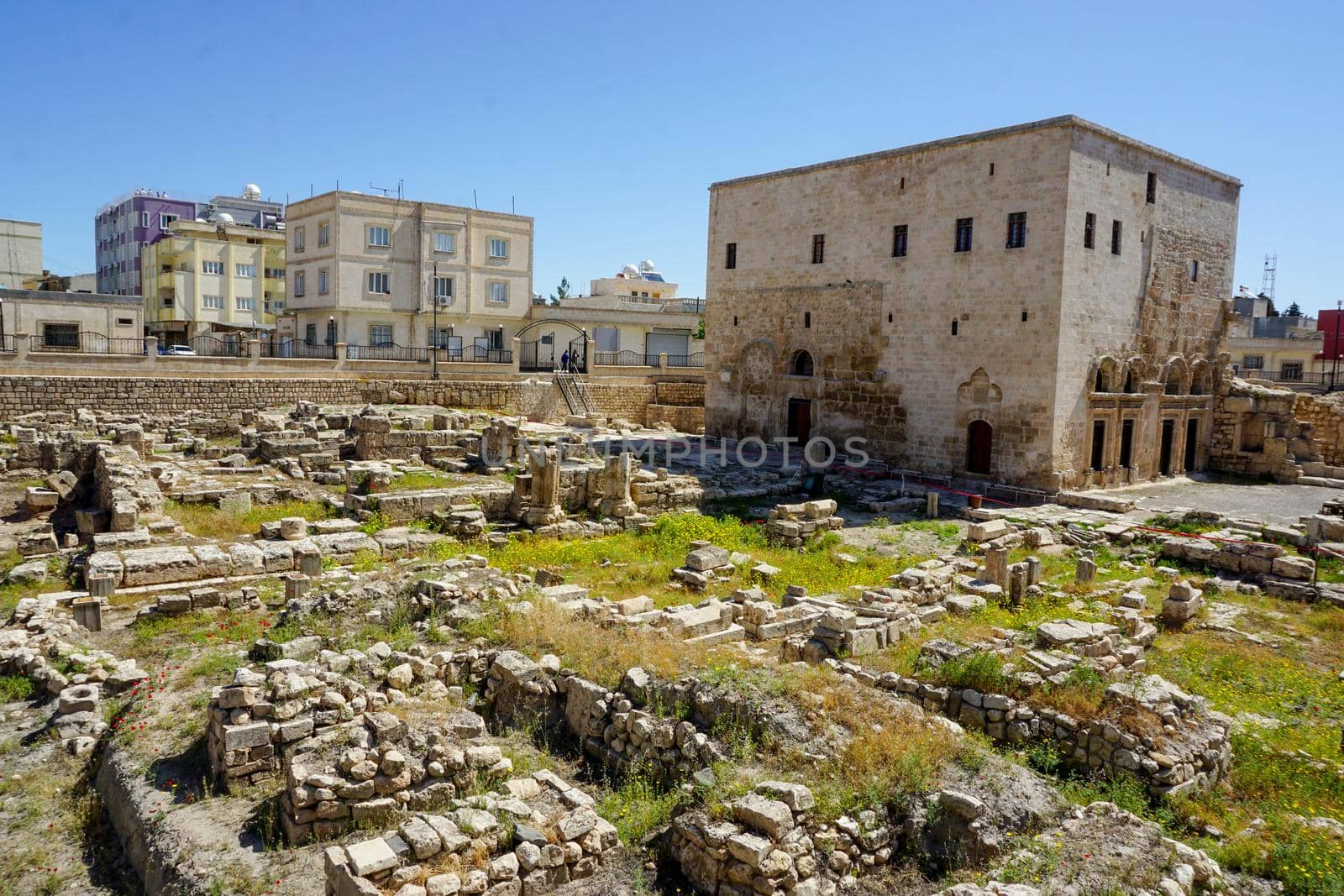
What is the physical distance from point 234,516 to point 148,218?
175 feet

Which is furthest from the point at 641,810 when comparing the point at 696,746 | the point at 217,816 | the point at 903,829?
the point at 217,816

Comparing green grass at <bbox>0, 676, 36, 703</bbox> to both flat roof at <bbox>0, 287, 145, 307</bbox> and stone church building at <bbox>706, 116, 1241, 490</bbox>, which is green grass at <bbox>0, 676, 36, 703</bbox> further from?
flat roof at <bbox>0, 287, 145, 307</bbox>

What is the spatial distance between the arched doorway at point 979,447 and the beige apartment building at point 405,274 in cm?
2351

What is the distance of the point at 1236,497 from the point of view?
24875 millimetres

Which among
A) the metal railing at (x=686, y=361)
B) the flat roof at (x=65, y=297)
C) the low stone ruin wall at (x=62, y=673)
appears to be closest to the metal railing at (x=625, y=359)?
the metal railing at (x=686, y=361)

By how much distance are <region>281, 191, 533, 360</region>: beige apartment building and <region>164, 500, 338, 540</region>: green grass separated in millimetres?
23211

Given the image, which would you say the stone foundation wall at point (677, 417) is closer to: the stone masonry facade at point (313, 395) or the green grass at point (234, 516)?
the stone masonry facade at point (313, 395)

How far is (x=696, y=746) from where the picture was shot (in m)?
7.92

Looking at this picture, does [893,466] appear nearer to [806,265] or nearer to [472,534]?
[806,265]

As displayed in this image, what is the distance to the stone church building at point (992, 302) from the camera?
2364 cm

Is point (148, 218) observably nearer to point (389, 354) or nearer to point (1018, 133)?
point (389, 354)

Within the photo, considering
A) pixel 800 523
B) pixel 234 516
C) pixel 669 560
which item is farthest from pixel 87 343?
pixel 800 523

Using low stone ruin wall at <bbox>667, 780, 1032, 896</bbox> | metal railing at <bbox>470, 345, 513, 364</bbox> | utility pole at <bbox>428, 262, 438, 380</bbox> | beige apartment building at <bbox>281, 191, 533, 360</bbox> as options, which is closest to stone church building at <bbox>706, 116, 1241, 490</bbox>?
metal railing at <bbox>470, 345, 513, 364</bbox>

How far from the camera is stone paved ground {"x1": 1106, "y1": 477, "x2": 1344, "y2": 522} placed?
22.4 m
